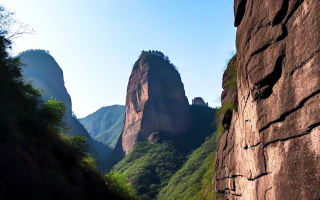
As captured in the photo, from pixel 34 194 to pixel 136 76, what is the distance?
7639 cm

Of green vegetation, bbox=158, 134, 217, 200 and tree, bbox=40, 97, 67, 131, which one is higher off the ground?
tree, bbox=40, 97, 67, 131

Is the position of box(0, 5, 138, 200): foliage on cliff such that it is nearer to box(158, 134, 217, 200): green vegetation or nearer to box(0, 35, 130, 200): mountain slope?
box(0, 35, 130, 200): mountain slope

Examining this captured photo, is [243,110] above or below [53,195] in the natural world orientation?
above

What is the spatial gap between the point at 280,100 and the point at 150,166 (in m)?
51.6

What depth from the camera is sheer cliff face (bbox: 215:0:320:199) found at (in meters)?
4.86

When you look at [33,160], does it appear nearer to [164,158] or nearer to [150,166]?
[150,166]

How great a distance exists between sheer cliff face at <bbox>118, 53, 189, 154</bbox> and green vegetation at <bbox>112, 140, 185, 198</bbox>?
556 centimetres

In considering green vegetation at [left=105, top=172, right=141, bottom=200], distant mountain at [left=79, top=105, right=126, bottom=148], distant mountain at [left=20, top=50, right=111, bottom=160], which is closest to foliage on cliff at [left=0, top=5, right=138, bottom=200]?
green vegetation at [left=105, top=172, right=141, bottom=200]

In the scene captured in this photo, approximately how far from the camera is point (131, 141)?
236ft

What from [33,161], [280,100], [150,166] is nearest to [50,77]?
[150,166]

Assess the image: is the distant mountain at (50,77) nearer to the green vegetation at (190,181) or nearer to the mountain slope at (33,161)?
the green vegetation at (190,181)

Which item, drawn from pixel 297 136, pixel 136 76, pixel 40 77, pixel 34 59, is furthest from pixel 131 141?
pixel 297 136

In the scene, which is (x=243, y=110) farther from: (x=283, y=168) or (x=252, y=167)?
(x=283, y=168)

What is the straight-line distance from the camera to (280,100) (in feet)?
20.3
